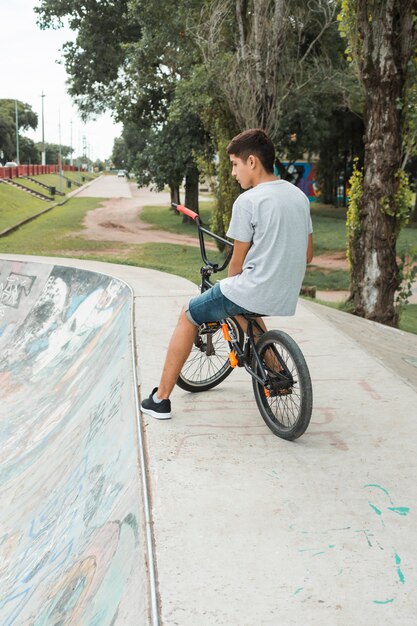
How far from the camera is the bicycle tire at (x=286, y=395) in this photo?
4.13 meters

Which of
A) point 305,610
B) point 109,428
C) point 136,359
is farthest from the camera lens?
point 136,359

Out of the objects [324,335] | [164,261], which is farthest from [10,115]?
[324,335]

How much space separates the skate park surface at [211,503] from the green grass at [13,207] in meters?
24.7

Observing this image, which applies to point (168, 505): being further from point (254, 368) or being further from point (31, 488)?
point (31, 488)

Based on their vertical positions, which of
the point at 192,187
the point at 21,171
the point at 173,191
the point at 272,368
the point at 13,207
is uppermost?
the point at 21,171

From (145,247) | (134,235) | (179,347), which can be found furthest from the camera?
(134,235)

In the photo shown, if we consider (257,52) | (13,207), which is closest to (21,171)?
(13,207)

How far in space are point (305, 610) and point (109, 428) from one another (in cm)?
256

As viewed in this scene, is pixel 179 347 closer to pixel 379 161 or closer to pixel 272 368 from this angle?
pixel 272 368

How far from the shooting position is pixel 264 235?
4.10 m

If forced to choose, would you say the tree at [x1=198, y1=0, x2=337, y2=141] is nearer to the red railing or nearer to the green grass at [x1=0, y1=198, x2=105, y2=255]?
the green grass at [x1=0, y1=198, x2=105, y2=255]

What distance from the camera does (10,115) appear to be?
4218 inches

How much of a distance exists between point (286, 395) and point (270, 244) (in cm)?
94

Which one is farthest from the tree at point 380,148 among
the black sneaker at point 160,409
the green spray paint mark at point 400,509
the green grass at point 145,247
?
the green spray paint mark at point 400,509
